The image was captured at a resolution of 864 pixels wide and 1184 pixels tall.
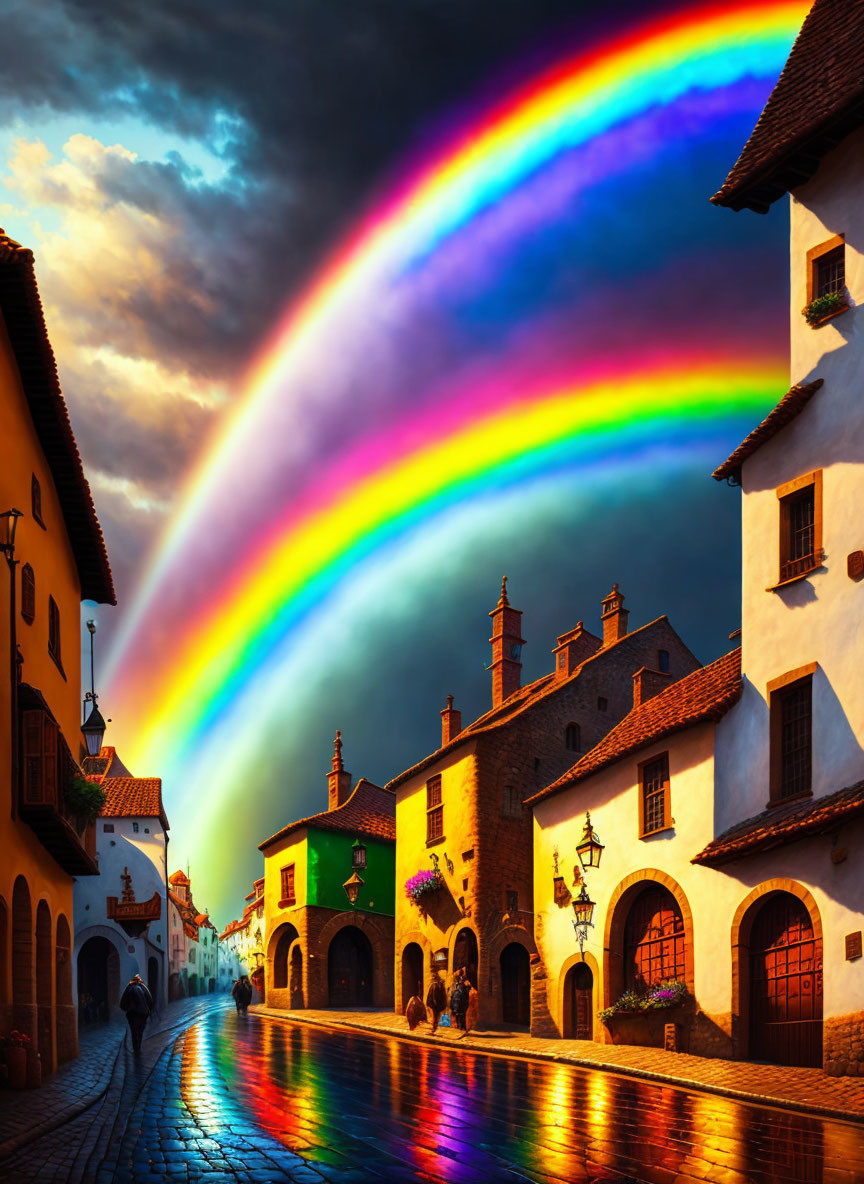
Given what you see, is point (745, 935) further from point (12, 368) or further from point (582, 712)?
point (582, 712)

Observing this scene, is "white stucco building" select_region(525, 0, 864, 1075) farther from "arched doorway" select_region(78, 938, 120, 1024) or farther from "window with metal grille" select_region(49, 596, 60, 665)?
"arched doorway" select_region(78, 938, 120, 1024)

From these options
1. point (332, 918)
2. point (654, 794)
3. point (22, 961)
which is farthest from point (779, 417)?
point (332, 918)

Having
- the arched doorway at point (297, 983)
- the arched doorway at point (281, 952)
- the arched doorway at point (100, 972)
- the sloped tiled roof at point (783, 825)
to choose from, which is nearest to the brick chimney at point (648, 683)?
the sloped tiled roof at point (783, 825)

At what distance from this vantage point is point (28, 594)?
71.4ft

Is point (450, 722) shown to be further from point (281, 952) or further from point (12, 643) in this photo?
point (12, 643)

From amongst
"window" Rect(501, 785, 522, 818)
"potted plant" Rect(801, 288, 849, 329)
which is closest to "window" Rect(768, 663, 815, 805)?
"potted plant" Rect(801, 288, 849, 329)

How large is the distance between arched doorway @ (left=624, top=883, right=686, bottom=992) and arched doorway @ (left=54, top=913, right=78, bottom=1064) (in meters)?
12.3

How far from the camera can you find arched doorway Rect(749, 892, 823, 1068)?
2100 cm

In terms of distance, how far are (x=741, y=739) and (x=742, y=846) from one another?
2859 mm

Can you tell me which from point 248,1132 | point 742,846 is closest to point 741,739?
point 742,846

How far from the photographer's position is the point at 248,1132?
1262cm

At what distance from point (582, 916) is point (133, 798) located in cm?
3515

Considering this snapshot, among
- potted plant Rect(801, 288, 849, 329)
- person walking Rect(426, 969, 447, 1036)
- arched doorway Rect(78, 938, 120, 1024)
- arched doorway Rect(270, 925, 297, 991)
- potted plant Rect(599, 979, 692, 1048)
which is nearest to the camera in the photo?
potted plant Rect(801, 288, 849, 329)

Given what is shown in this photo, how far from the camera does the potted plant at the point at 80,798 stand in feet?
76.3
